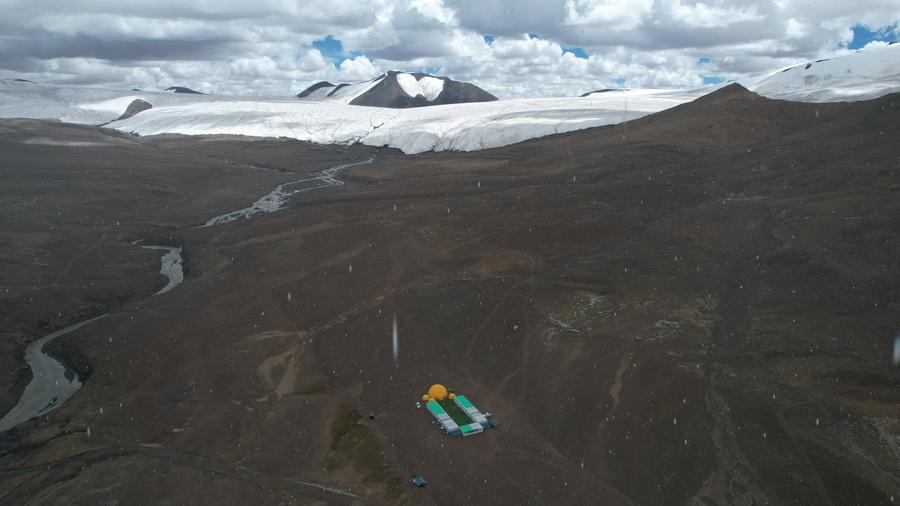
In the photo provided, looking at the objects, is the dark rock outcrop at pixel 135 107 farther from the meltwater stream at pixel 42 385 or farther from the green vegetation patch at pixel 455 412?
the green vegetation patch at pixel 455 412

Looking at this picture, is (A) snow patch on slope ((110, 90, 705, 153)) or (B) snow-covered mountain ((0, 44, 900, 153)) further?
(A) snow patch on slope ((110, 90, 705, 153))

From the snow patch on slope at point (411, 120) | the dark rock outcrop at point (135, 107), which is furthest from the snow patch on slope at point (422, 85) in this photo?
Result: the dark rock outcrop at point (135, 107)

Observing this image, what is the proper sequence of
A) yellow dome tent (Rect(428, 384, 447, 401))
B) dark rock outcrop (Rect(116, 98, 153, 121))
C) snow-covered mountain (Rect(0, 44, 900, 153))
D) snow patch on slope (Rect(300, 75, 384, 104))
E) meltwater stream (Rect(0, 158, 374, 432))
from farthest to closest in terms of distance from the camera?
snow patch on slope (Rect(300, 75, 384, 104))
dark rock outcrop (Rect(116, 98, 153, 121))
snow-covered mountain (Rect(0, 44, 900, 153))
meltwater stream (Rect(0, 158, 374, 432))
yellow dome tent (Rect(428, 384, 447, 401))

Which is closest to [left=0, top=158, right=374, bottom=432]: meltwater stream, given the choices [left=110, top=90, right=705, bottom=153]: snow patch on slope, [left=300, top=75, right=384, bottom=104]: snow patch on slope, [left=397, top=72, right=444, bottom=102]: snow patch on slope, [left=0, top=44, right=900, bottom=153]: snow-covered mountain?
[left=0, top=44, right=900, bottom=153]: snow-covered mountain

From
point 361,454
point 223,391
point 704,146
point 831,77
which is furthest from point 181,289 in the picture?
point 831,77

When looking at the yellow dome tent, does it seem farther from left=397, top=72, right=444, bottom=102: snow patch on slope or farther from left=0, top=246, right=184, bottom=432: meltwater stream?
left=397, top=72, right=444, bottom=102: snow patch on slope

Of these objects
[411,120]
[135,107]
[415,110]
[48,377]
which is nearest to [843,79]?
[411,120]

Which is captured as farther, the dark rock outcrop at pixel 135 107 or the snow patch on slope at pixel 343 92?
the snow patch on slope at pixel 343 92

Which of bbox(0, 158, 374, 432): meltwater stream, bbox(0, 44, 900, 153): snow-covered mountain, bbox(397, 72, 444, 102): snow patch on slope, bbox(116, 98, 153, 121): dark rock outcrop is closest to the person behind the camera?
bbox(0, 158, 374, 432): meltwater stream
